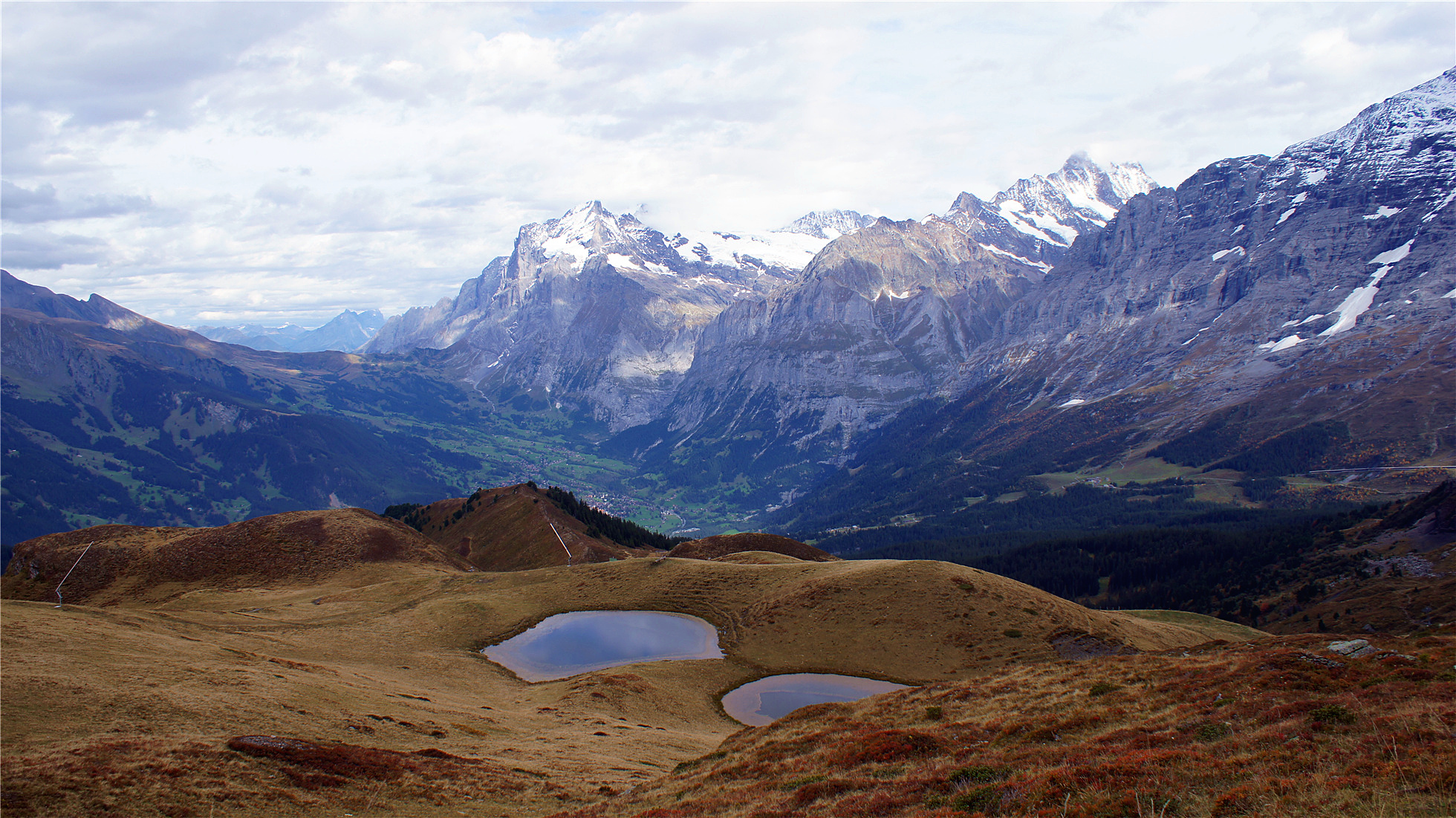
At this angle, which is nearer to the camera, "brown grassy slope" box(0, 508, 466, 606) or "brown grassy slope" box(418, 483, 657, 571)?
"brown grassy slope" box(0, 508, 466, 606)

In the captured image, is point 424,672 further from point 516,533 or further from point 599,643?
point 516,533

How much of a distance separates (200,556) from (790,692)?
110 m

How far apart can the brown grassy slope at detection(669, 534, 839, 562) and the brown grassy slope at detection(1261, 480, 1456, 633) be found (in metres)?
91.1

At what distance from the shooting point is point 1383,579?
442ft

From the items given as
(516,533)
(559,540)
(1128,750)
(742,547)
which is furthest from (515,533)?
(1128,750)

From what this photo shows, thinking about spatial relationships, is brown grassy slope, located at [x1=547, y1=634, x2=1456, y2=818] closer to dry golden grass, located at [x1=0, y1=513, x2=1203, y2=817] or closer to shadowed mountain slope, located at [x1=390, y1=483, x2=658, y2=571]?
dry golden grass, located at [x1=0, y1=513, x2=1203, y2=817]

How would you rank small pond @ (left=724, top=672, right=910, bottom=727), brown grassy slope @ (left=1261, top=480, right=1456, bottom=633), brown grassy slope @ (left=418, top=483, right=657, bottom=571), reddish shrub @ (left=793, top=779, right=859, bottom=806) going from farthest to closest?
brown grassy slope @ (left=418, top=483, right=657, bottom=571) < brown grassy slope @ (left=1261, top=480, right=1456, bottom=633) < small pond @ (left=724, top=672, right=910, bottom=727) < reddish shrub @ (left=793, top=779, right=859, bottom=806)

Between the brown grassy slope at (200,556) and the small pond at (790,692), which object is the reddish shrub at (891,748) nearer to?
the small pond at (790,692)

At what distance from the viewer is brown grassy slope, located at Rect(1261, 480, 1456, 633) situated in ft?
380

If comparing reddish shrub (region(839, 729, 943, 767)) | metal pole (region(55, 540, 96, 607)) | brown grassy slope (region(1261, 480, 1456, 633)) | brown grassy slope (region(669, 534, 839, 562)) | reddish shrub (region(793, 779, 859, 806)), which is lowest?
brown grassy slope (region(1261, 480, 1456, 633))

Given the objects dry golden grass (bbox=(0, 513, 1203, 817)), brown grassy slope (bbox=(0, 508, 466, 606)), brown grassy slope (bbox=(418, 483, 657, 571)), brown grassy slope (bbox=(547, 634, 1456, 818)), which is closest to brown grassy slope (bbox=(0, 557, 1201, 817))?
dry golden grass (bbox=(0, 513, 1203, 817))

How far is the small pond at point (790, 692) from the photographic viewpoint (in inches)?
2331

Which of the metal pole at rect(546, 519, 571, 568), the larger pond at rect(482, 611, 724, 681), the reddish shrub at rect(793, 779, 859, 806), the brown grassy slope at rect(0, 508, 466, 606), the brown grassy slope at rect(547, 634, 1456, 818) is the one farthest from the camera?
the metal pole at rect(546, 519, 571, 568)

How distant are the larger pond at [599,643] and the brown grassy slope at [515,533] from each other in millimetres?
52216
